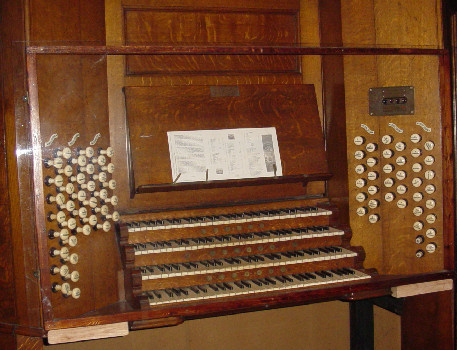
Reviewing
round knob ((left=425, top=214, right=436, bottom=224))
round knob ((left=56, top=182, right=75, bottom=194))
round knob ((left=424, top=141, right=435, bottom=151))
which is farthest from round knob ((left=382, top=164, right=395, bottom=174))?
round knob ((left=56, top=182, right=75, bottom=194))

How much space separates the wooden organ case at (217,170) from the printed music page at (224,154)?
0.03 meters

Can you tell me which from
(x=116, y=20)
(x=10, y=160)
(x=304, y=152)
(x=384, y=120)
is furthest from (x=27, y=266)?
(x=384, y=120)

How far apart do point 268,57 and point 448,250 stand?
1.56 meters

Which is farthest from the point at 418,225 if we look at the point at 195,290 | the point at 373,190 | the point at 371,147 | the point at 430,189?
the point at 195,290

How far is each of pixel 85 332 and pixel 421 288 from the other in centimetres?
180

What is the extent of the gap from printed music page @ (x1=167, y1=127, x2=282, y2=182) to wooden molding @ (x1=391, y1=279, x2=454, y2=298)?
92 cm

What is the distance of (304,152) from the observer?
3.27m

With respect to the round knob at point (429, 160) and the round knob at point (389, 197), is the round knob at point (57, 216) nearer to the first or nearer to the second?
the round knob at point (389, 197)

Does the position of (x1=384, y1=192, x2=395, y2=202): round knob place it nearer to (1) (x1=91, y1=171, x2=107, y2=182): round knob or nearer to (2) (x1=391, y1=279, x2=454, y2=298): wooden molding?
(2) (x1=391, y1=279, x2=454, y2=298): wooden molding

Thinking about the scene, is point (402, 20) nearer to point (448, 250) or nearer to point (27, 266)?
point (448, 250)

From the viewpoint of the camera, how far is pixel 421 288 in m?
2.99

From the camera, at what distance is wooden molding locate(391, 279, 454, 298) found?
2.93m

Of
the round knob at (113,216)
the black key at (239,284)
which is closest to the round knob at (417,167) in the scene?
the black key at (239,284)

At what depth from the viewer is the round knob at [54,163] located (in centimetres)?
252
